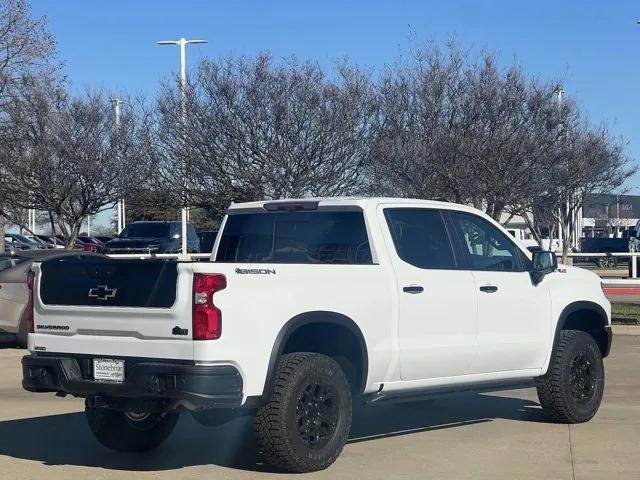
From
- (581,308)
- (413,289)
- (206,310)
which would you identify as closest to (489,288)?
(413,289)

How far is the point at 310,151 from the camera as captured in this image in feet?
81.6

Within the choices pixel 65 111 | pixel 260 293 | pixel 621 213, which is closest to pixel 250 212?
pixel 260 293

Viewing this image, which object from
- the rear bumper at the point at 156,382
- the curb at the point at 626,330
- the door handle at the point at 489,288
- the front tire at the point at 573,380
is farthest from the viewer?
the curb at the point at 626,330

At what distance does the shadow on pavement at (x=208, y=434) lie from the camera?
8484 millimetres

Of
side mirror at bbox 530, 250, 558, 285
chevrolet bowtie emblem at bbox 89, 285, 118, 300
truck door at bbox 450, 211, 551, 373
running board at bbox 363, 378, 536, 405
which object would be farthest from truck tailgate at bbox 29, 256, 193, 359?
side mirror at bbox 530, 250, 558, 285

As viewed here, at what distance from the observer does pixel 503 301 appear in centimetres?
927

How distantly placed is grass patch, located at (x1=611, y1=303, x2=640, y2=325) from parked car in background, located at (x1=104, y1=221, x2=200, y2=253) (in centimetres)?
1375

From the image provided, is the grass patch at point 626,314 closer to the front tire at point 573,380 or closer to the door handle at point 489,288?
the front tire at point 573,380

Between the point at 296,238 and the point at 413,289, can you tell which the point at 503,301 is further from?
the point at 296,238

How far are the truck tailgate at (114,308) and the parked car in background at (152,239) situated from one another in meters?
22.7

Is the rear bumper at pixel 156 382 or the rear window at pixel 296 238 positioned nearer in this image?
the rear bumper at pixel 156 382

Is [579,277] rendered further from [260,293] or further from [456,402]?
[260,293]

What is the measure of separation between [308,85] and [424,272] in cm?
1701

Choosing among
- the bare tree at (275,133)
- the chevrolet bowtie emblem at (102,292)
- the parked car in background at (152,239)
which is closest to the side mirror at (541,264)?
the chevrolet bowtie emblem at (102,292)
